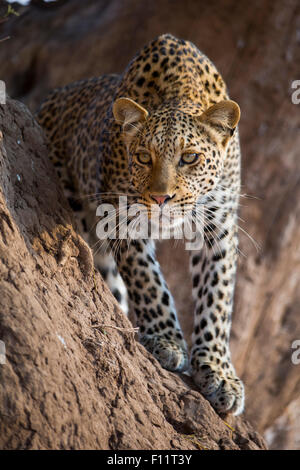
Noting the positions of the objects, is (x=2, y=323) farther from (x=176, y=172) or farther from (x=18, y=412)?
(x=176, y=172)

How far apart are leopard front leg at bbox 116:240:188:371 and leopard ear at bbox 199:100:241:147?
1.19 metres

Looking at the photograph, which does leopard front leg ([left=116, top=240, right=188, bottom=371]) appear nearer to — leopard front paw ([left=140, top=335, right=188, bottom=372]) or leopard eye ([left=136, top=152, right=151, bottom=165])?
leopard front paw ([left=140, top=335, right=188, bottom=372])

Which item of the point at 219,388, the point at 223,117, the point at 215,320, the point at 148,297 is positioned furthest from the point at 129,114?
the point at 219,388

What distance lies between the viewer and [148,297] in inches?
231

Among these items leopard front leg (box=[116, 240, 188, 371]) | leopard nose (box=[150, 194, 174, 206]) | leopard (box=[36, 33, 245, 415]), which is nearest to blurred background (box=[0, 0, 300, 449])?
leopard (box=[36, 33, 245, 415])

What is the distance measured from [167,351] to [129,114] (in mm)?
1867

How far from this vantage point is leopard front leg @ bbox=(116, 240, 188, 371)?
19.1 ft

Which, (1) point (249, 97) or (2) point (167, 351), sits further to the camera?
(1) point (249, 97)

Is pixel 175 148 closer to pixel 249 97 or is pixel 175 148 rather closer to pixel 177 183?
pixel 177 183

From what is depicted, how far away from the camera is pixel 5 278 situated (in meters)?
3.70

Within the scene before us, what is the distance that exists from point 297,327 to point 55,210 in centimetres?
697

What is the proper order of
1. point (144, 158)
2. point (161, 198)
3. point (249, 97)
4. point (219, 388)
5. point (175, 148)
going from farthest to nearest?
point (249, 97) < point (219, 388) < point (144, 158) < point (175, 148) < point (161, 198)

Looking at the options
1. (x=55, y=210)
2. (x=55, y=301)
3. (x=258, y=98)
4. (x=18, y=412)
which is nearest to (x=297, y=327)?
(x=258, y=98)

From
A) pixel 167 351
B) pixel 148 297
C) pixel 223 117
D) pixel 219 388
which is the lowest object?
pixel 219 388
